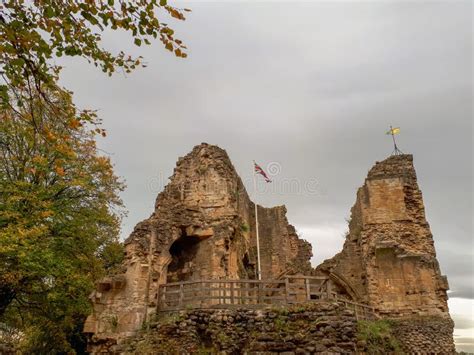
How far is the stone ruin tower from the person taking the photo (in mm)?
15602

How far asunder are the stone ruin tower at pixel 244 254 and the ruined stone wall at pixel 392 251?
0.05 metres

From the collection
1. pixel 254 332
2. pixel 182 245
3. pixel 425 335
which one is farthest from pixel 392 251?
pixel 254 332

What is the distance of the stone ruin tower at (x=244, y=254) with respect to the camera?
15.6 metres

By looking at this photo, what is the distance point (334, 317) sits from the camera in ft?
40.4

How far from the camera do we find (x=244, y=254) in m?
22.8

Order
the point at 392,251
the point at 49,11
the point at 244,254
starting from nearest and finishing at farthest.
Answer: the point at 49,11, the point at 392,251, the point at 244,254

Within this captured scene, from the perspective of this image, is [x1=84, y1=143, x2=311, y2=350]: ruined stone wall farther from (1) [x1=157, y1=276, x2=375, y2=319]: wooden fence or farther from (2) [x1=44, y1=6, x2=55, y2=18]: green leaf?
(2) [x1=44, y1=6, x2=55, y2=18]: green leaf

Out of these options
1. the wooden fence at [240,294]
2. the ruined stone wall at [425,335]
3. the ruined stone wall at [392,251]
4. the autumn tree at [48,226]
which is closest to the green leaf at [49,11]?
the autumn tree at [48,226]

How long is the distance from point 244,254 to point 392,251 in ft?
25.4

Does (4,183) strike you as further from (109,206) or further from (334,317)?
(334,317)

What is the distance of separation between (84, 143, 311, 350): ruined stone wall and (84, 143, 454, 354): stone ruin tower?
4 cm

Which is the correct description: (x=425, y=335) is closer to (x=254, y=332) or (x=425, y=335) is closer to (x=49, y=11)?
(x=254, y=332)

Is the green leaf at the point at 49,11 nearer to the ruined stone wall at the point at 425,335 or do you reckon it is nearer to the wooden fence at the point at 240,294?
the wooden fence at the point at 240,294

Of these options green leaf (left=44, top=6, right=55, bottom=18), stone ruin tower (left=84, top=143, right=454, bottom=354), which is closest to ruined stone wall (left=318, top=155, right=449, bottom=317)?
stone ruin tower (left=84, top=143, right=454, bottom=354)
